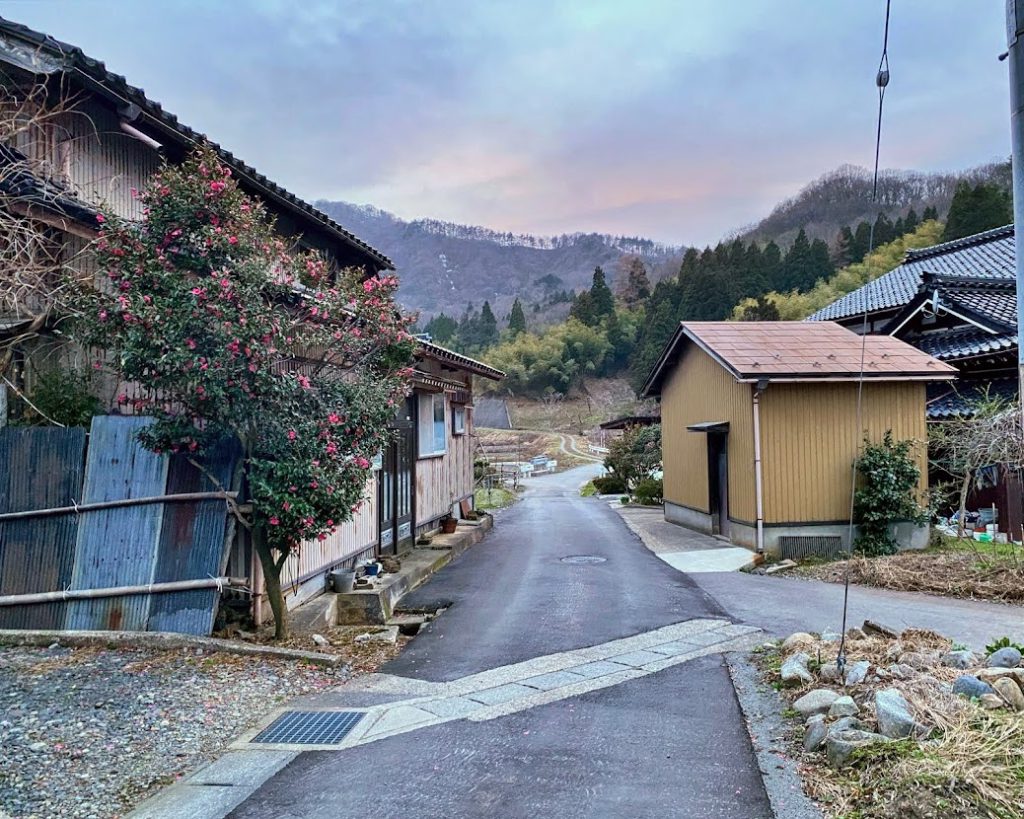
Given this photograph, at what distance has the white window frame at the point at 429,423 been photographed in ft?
41.8

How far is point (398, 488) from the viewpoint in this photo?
37.7ft

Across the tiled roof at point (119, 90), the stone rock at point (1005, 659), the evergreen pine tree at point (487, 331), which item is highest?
the evergreen pine tree at point (487, 331)

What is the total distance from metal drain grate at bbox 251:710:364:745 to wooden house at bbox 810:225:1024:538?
32.8ft

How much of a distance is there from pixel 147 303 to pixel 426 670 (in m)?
3.90

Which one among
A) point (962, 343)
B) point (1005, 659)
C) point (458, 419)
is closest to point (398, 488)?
point (458, 419)

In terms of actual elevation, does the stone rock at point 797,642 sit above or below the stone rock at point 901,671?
below

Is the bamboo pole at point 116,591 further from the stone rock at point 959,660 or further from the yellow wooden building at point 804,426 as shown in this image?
the yellow wooden building at point 804,426

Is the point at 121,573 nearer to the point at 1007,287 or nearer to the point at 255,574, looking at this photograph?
the point at 255,574

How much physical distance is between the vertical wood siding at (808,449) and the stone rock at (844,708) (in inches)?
320

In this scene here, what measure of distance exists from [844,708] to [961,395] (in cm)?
1356

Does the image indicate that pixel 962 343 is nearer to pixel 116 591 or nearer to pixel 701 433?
pixel 701 433

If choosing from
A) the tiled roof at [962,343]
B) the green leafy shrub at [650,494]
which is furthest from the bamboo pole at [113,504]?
the green leafy shrub at [650,494]

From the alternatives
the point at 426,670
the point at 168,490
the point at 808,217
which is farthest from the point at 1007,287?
the point at 808,217

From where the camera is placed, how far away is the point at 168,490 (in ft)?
20.6
